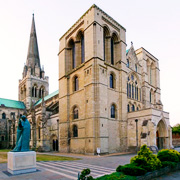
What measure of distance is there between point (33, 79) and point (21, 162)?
57577mm

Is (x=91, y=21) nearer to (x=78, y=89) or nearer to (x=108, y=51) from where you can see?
(x=108, y=51)

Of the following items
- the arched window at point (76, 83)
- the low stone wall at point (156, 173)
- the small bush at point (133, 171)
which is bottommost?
the low stone wall at point (156, 173)

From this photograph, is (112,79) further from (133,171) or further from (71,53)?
(133,171)

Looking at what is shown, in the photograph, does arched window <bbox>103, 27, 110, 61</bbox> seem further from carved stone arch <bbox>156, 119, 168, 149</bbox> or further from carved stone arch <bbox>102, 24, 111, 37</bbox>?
carved stone arch <bbox>156, 119, 168, 149</bbox>

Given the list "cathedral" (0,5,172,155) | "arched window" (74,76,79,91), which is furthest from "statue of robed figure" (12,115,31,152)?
"arched window" (74,76,79,91)

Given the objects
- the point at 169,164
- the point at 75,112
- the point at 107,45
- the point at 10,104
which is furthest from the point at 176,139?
the point at 10,104

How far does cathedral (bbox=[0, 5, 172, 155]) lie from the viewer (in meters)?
27.6

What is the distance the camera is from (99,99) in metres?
27.0

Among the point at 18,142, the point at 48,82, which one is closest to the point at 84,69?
the point at 18,142

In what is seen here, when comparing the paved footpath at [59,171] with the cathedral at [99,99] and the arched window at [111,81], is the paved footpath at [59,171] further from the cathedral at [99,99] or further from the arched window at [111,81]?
the arched window at [111,81]

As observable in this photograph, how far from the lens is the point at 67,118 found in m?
32.9

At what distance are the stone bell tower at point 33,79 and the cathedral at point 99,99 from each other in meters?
25.7

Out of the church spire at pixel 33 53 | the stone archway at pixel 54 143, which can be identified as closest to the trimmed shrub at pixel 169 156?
the stone archway at pixel 54 143

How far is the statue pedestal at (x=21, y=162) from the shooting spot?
11.9 metres
